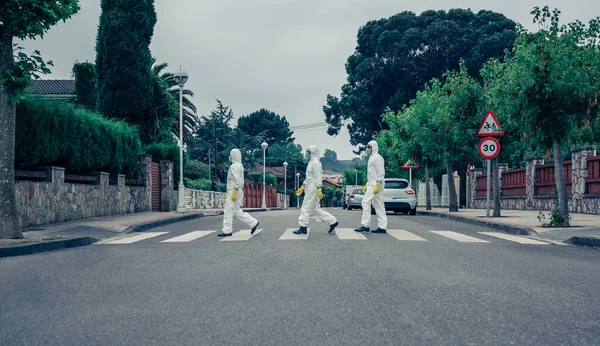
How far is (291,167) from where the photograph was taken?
87188mm

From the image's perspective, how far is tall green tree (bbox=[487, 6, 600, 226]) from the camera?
1348 cm

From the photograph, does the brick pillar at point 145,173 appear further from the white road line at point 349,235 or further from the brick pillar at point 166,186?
the white road line at point 349,235

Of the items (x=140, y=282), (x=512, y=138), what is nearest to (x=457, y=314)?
(x=140, y=282)

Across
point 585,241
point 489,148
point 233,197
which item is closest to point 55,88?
point 489,148

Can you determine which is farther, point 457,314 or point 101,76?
point 101,76

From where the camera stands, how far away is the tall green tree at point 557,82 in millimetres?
13484

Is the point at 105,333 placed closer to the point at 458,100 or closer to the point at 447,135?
the point at 458,100

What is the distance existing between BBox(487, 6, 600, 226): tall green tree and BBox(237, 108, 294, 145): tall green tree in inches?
3058

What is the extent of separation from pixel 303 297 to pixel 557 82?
10.1 meters

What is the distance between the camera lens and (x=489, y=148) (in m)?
18.0

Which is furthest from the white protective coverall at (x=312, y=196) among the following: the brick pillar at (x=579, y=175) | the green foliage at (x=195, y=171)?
the green foliage at (x=195, y=171)

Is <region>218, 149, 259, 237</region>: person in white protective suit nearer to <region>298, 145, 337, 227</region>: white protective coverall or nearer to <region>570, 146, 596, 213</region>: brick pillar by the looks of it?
<region>298, 145, 337, 227</region>: white protective coverall

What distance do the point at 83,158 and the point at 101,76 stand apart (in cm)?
1087

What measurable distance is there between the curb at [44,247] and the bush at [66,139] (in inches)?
160
